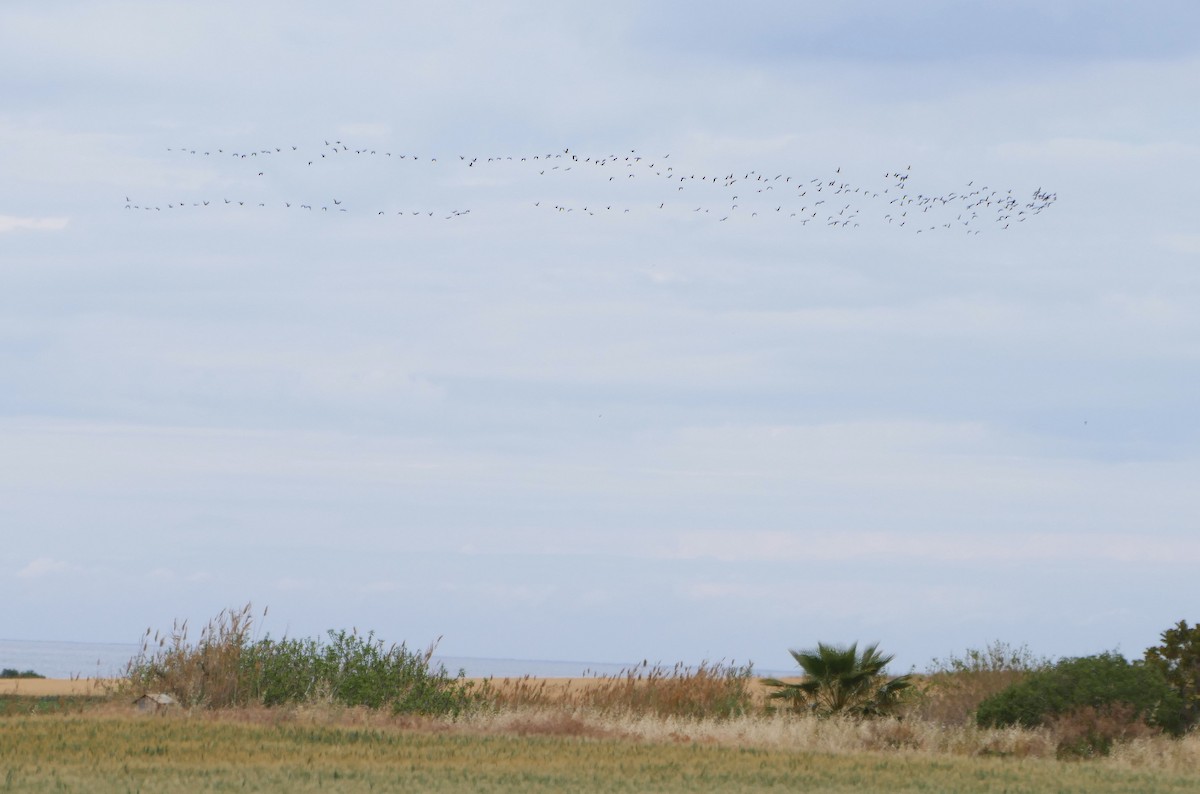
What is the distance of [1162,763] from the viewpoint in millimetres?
20688

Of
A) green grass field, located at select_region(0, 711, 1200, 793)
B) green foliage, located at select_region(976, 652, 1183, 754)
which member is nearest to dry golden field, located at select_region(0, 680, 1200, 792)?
green grass field, located at select_region(0, 711, 1200, 793)

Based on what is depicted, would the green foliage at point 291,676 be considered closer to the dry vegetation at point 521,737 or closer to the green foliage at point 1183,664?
the dry vegetation at point 521,737

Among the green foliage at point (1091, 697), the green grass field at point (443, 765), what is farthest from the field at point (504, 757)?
the green foliage at point (1091, 697)

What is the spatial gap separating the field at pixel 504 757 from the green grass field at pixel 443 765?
3cm

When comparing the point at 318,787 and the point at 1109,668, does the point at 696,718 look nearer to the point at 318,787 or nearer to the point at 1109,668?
the point at 1109,668

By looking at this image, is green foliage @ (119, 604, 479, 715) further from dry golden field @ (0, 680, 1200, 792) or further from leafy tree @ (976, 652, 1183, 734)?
leafy tree @ (976, 652, 1183, 734)

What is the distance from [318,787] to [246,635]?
1130 centimetres

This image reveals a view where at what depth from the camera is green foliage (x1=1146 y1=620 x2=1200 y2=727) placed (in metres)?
24.7

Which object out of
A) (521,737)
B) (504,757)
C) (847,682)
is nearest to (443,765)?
(504,757)

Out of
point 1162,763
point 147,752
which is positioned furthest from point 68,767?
point 1162,763

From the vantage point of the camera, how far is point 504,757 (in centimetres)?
1872

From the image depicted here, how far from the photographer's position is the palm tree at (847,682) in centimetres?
2425

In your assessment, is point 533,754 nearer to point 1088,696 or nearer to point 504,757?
point 504,757

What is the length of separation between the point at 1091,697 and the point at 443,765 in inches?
461
